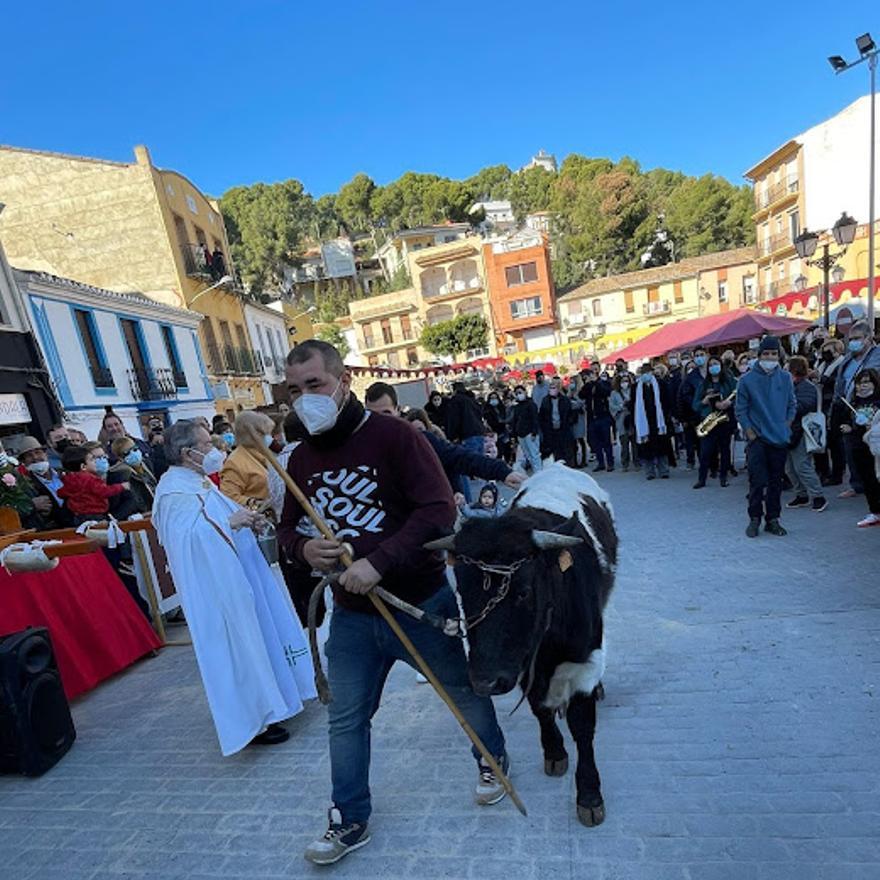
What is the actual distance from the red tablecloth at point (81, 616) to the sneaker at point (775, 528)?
6.35 m

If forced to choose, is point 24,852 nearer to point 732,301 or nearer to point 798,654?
point 798,654

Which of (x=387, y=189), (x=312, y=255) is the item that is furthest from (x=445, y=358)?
(x=387, y=189)

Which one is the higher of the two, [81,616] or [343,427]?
[343,427]

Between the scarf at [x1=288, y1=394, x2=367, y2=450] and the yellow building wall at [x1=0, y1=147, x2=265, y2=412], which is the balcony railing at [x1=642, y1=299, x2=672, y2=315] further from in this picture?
the scarf at [x1=288, y1=394, x2=367, y2=450]

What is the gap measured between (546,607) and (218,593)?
2.07 meters

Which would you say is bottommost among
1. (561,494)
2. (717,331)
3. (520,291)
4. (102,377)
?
(561,494)

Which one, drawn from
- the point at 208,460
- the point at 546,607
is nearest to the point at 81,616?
the point at 208,460

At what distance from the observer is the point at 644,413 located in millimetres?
9000

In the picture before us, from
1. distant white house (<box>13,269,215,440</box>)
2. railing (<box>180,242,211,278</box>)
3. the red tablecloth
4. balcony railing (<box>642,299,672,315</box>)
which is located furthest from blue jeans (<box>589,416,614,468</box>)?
balcony railing (<box>642,299,672,315</box>)

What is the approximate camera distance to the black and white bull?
200 centimetres

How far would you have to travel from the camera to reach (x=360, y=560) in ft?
6.80

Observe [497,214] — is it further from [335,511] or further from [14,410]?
[335,511]

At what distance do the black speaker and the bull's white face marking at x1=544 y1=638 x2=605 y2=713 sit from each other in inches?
127

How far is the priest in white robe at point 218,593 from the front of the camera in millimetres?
3184
